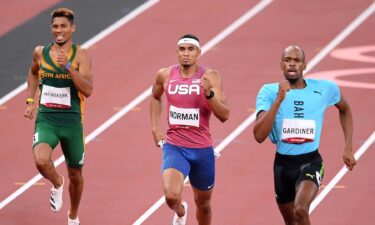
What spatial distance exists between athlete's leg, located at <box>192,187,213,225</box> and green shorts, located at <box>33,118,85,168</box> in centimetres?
149

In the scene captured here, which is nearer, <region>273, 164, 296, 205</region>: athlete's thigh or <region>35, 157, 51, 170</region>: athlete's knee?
<region>273, 164, 296, 205</region>: athlete's thigh

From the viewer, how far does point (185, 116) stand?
11945mm

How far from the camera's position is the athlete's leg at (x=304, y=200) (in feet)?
36.0

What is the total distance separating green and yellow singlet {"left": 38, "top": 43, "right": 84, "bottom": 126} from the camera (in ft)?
41.9

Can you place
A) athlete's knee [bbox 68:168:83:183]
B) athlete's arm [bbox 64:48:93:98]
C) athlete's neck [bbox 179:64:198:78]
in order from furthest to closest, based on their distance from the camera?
athlete's knee [bbox 68:168:83:183], athlete's arm [bbox 64:48:93:98], athlete's neck [bbox 179:64:198:78]

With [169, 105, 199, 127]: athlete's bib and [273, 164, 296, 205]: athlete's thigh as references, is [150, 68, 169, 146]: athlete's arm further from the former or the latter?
[273, 164, 296, 205]: athlete's thigh

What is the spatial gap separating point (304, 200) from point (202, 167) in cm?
146

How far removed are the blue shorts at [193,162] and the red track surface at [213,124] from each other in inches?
56.4

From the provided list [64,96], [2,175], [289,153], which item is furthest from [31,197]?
[289,153]

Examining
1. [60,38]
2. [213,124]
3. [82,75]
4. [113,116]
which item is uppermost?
[60,38]

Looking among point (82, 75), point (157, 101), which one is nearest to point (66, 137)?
point (82, 75)

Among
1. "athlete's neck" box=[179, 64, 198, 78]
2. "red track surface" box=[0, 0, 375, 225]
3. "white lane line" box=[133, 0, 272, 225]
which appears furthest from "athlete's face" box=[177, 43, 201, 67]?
"white lane line" box=[133, 0, 272, 225]

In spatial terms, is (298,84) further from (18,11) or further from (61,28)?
(18,11)

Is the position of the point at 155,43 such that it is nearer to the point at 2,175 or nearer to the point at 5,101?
the point at 5,101
